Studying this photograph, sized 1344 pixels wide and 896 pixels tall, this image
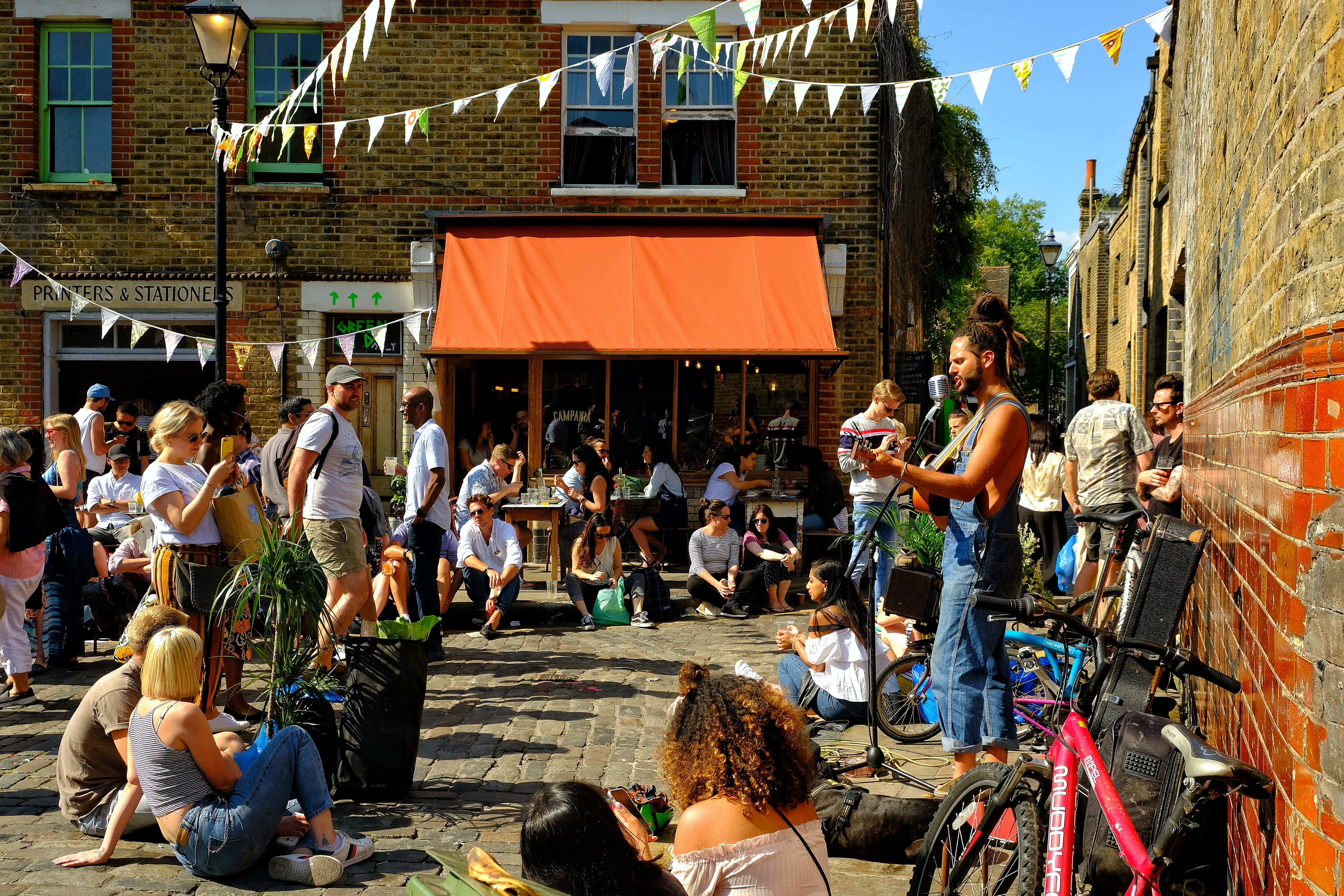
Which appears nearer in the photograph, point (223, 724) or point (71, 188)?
point (223, 724)

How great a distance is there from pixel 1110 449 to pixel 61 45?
527 inches

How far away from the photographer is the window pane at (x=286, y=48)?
47.6 ft

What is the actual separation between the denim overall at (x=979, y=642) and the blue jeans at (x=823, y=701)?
6.01 feet

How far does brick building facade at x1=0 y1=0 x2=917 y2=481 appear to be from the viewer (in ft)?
47.1

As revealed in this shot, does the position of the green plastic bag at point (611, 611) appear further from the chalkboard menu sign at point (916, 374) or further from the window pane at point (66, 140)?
the window pane at point (66, 140)

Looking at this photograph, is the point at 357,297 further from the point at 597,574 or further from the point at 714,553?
the point at 714,553

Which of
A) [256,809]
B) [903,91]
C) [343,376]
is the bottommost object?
[256,809]

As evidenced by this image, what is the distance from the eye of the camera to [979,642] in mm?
4668

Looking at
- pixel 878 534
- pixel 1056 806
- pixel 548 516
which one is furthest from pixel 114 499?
pixel 1056 806

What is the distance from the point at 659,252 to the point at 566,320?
153 centimetres


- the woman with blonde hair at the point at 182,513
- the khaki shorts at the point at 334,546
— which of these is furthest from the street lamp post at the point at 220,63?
the woman with blonde hair at the point at 182,513

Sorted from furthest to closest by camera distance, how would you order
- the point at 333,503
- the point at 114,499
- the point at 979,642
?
the point at 114,499 < the point at 333,503 < the point at 979,642

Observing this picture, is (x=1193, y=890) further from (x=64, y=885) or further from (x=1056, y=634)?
(x=64, y=885)

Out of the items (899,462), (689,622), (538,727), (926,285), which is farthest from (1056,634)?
(926,285)
